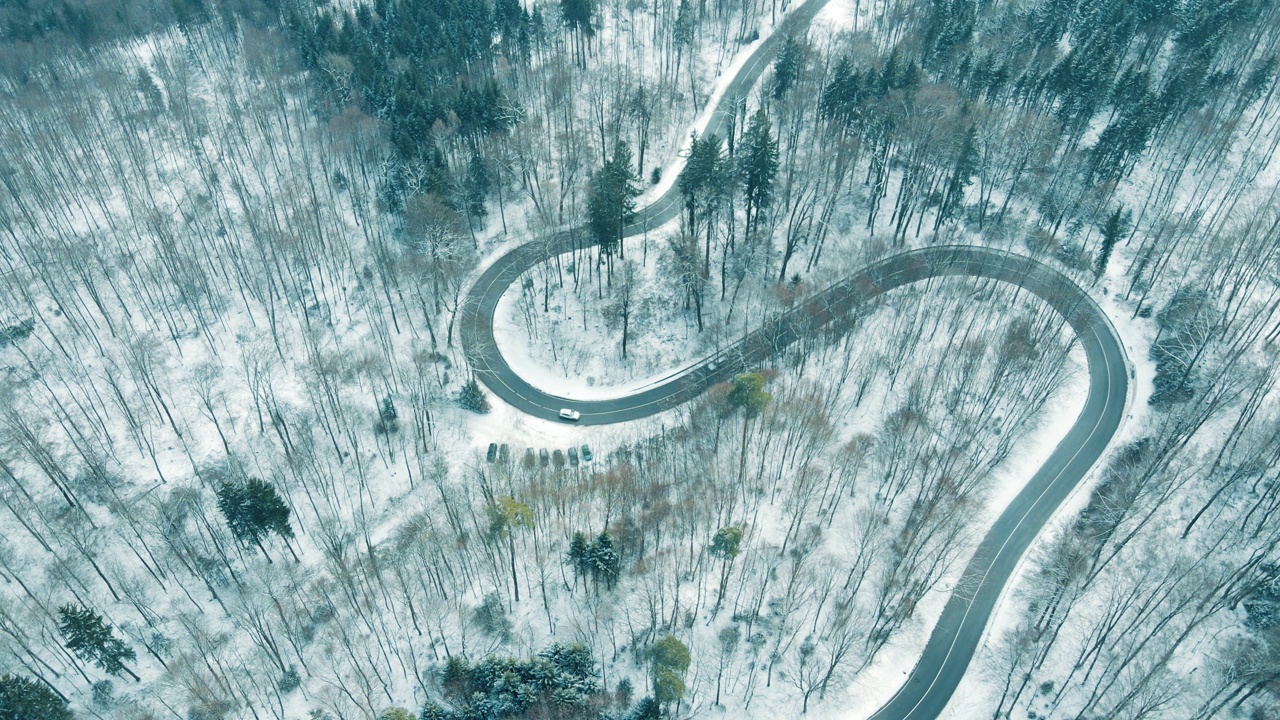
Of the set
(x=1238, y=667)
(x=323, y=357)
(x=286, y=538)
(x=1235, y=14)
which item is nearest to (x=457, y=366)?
(x=323, y=357)

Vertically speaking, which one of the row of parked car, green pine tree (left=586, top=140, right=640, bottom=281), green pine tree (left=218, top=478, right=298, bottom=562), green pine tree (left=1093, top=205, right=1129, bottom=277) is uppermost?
green pine tree (left=586, top=140, right=640, bottom=281)

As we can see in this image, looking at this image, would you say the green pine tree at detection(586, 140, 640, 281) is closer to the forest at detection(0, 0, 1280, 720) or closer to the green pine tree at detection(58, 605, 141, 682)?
the forest at detection(0, 0, 1280, 720)

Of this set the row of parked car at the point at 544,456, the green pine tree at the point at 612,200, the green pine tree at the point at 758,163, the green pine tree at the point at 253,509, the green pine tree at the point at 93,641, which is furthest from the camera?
the green pine tree at the point at 758,163

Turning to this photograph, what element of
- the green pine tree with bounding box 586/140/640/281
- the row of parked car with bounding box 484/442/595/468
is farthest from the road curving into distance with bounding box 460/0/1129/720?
the green pine tree with bounding box 586/140/640/281

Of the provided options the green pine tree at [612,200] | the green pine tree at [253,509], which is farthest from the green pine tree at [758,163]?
the green pine tree at [253,509]

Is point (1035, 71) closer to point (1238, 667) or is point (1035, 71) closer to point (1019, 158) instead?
point (1019, 158)

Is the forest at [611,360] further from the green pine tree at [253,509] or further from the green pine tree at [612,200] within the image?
the green pine tree at [612,200]

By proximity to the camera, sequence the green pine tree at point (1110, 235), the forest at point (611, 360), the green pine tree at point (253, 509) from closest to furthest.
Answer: the forest at point (611, 360), the green pine tree at point (253, 509), the green pine tree at point (1110, 235)
